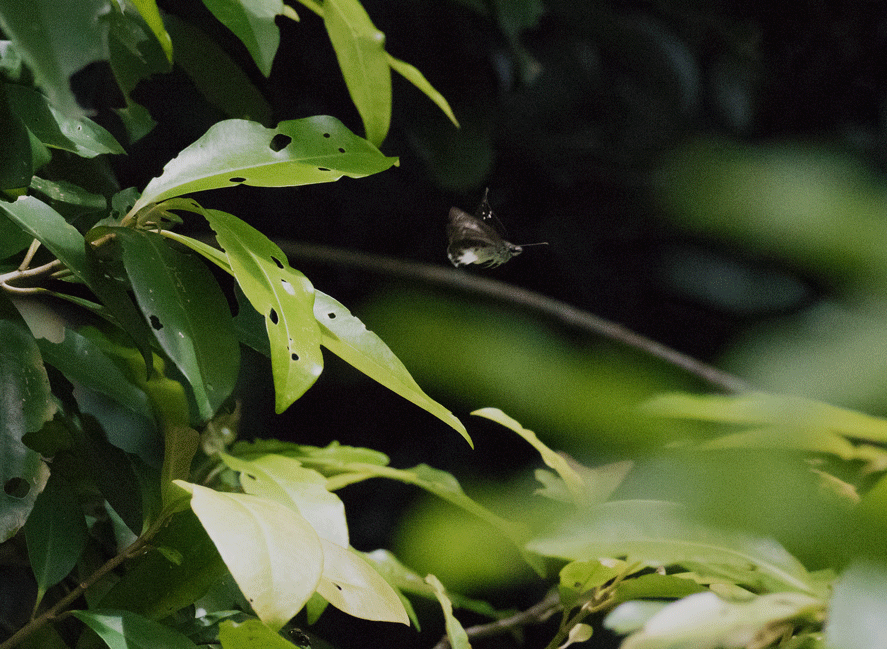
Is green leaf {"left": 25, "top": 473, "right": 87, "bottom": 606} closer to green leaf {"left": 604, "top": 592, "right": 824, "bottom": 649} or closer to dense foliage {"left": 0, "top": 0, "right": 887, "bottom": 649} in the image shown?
dense foliage {"left": 0, "top": 0, "right": 887, "bottom": 649}

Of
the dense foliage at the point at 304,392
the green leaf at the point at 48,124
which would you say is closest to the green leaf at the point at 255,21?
the dense foliage at the point at 304,392

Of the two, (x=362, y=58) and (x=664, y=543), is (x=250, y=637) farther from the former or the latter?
(x=362, y=58)

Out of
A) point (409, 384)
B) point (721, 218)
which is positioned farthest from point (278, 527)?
point (721, 218)

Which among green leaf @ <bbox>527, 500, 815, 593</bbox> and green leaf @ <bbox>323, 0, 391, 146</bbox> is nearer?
green leaf @ <bbox>527, 500, 815, 593</bbox>

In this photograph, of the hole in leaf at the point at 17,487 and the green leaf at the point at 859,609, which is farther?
A: the hole in leaf at the point at 17,487

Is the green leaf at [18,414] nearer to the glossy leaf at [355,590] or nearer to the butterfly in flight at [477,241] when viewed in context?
the glossy leaf at [355,590]

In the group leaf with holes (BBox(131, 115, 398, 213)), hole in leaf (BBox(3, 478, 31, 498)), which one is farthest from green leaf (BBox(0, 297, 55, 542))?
leaf with holes (BBox(131, 115, 398, 213))

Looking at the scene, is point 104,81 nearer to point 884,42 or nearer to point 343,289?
point 343,289
